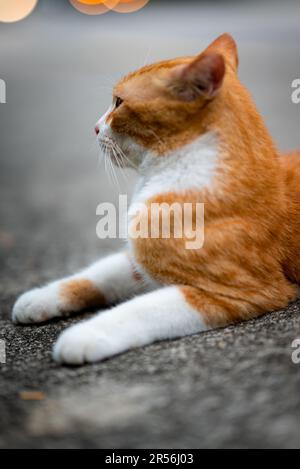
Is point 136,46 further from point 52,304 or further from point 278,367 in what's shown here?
point 278,367

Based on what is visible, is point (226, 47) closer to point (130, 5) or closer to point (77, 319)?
point (77, 319)

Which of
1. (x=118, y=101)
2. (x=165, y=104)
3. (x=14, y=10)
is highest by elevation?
(x=14, y=10)

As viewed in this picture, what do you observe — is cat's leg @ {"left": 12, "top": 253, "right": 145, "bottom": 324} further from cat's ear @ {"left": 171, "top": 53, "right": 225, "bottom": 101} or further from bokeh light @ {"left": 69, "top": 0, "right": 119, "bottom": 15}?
bokeh light @ {"left": 69, "top": 0, "right": 119, "bottom": 15}

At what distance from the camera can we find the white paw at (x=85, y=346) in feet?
5.28

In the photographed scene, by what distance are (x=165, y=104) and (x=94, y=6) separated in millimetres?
12727

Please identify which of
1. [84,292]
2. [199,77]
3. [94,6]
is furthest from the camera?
[94,6]

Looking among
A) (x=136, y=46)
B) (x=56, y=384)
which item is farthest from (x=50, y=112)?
(x=56, y=384)

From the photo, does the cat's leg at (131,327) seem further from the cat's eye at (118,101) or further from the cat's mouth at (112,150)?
the cat's eye at (118,101)

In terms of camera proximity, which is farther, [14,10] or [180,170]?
[14,10]

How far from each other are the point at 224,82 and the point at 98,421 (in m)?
0.95

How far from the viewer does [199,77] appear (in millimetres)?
1746

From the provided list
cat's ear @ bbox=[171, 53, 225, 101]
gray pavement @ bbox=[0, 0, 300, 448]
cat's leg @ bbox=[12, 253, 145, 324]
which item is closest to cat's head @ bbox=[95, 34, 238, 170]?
cat's ear @ bbox=[171, 53, 225, 101]

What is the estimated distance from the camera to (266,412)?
133 centimetres

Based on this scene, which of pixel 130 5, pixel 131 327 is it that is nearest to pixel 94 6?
pixel 130 5
